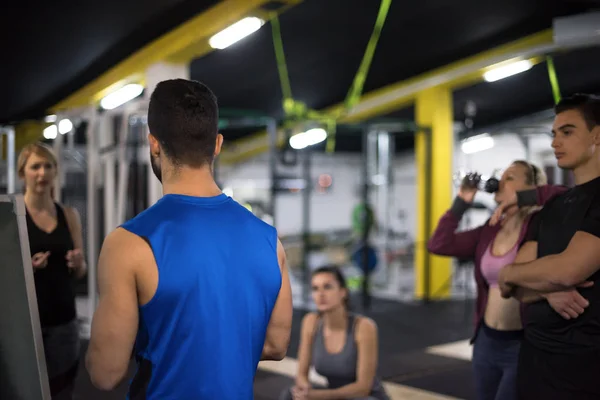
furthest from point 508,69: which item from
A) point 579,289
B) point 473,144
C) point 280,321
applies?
point 280,321

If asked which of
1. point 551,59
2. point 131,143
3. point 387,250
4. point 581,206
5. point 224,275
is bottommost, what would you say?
point 387,250

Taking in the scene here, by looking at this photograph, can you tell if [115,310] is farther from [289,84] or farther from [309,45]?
[289,84]

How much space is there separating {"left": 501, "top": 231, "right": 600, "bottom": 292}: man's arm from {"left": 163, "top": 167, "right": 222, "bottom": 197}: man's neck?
0.88 m

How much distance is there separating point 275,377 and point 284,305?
2873 mm

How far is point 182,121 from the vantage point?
1024 mm

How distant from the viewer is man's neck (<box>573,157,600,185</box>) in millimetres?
1503

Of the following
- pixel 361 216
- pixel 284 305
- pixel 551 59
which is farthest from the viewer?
pixel 361 216

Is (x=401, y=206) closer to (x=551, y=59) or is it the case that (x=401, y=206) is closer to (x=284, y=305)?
(x=551, y=59)

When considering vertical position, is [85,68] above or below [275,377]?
above

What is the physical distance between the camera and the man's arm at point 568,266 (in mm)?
1393

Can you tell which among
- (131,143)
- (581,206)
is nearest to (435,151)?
(131,143)

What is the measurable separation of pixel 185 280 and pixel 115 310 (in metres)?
0.12

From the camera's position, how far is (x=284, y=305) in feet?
3.78

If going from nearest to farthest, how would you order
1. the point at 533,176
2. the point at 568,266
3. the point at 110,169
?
the point at 568,266 < the point at 533,176 < the point at 110,169
